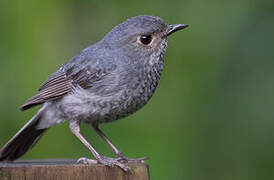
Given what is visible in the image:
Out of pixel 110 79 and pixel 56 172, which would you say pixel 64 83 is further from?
pixel 56 172

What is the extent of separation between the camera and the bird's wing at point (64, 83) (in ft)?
17.6

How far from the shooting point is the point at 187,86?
615 cm

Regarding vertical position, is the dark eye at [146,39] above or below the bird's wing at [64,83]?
above

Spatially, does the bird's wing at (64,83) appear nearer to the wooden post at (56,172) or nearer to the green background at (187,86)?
the green background at (187,86)

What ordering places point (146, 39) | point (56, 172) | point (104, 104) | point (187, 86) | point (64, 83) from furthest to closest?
point (187, 86) < point (64, 83) < point (146, 39) < point (104, 104) < point (56, 172)

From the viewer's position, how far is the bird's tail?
5.27 m

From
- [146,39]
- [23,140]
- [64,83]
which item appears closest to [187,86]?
[146,39]

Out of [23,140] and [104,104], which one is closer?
[104,104]

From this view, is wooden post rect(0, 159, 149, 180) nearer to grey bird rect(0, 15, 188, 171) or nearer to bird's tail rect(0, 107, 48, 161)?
grey bird rect(0, 15, 188, 171)

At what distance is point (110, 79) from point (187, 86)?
126cm

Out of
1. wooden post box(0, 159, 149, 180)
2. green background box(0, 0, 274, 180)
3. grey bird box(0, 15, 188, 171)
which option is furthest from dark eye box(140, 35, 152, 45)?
wooden post box(0, 159, 149, 180)

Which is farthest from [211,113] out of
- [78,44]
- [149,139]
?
[78,44]

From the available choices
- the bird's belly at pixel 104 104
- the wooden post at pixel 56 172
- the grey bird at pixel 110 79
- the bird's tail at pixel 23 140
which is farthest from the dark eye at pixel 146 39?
the wooden post at pixel 56 172

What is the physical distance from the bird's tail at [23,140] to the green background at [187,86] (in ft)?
0.89
